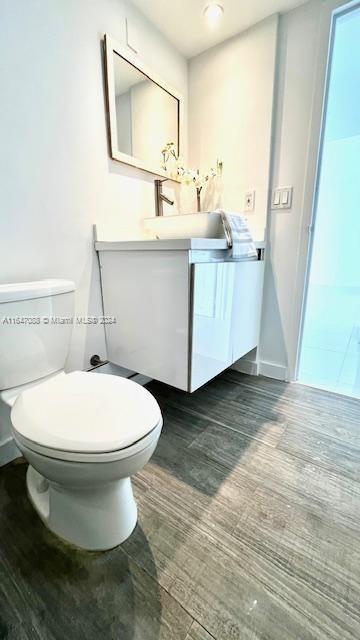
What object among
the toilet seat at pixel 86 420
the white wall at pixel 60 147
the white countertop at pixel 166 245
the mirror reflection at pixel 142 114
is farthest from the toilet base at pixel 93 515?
the mirror reflection at pixel 142 114

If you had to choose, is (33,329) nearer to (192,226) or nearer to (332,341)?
(192,226)

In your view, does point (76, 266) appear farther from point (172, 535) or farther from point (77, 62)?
point (172, 535)

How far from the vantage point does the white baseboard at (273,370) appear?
176 cm

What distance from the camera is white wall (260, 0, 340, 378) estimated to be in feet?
4.46

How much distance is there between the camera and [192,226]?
1262mm

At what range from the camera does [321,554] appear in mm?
773

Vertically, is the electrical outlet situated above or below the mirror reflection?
below

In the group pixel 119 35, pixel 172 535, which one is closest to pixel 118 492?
pixel 172 535

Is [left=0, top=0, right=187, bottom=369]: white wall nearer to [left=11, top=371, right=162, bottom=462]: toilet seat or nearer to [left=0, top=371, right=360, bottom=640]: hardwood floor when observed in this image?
[left=11, top=371, right=162, bottom=462]: toilet seat

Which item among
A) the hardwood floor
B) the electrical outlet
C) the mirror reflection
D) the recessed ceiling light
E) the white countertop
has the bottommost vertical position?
the hardwood floor

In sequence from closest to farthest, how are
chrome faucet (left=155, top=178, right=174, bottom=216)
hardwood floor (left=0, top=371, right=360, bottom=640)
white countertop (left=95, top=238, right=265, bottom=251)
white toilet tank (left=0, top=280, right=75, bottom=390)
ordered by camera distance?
hardwood floor (left=0, top=371, right=360, bottom=640) < white toilet tank (left=0, top=280, right=75, bottom=390) < white countertop (left=95, top=238, right=265, bottom=251) < chrome faucet (left=155, top=178, right=174, bottom=216)

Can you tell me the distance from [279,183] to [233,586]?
1.74m

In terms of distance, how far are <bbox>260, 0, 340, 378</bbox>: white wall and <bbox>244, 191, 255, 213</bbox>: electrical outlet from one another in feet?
0.39

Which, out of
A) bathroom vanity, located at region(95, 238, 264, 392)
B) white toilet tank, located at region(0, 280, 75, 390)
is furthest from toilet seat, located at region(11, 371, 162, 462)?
bathroom vanity, located at region(95, 238, 264, 392)
